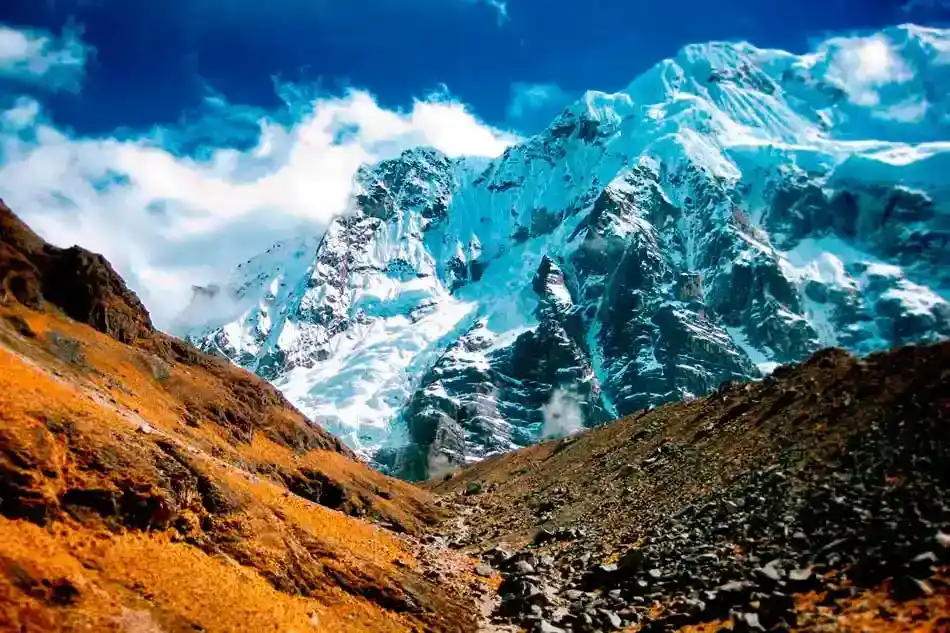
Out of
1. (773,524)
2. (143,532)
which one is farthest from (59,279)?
(773,524)

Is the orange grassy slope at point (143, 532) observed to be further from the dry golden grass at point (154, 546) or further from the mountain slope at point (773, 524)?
the mountain slope at point (773, 524)

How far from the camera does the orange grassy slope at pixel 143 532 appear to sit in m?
24.8

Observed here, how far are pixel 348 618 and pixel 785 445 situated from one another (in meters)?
29.3

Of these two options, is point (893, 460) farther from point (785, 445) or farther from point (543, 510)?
point (543, 510)

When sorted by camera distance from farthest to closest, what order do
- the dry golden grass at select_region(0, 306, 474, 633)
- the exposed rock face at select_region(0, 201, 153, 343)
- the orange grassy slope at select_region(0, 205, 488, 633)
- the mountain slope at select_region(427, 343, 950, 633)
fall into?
the exposed rock face at select_region(0, 201, 153, 343)
the mountain slope at select_region(427, 343, 950, 633)
the orange grassy slope at select_region(0, 205, 488, 633)
the dry golden grass at select_region(0, 306, 474, 633)

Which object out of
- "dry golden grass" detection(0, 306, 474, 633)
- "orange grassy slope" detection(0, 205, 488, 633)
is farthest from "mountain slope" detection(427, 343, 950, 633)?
"dry golden grass" detection(0, 306, 474, 633)

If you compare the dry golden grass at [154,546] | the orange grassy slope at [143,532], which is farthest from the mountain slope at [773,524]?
the dry golden grass at [154,546]

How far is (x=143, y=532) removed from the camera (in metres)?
28.4

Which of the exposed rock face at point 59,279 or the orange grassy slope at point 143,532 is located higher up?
the exposed rock face at point 59,279

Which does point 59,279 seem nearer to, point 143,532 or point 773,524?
point 143,532

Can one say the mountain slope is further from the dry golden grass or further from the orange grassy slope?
the dry golden grass

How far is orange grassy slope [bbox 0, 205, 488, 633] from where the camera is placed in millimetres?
24781

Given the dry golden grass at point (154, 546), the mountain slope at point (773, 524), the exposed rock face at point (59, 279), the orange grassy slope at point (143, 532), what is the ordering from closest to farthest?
the dry golden grass at point (154, 546)
the orange grassy slope at point (143, 532)
the mountain slope at point (773, 524)
the exposed rock face at point (59, 279)

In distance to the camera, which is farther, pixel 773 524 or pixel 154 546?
pixel 773 524
